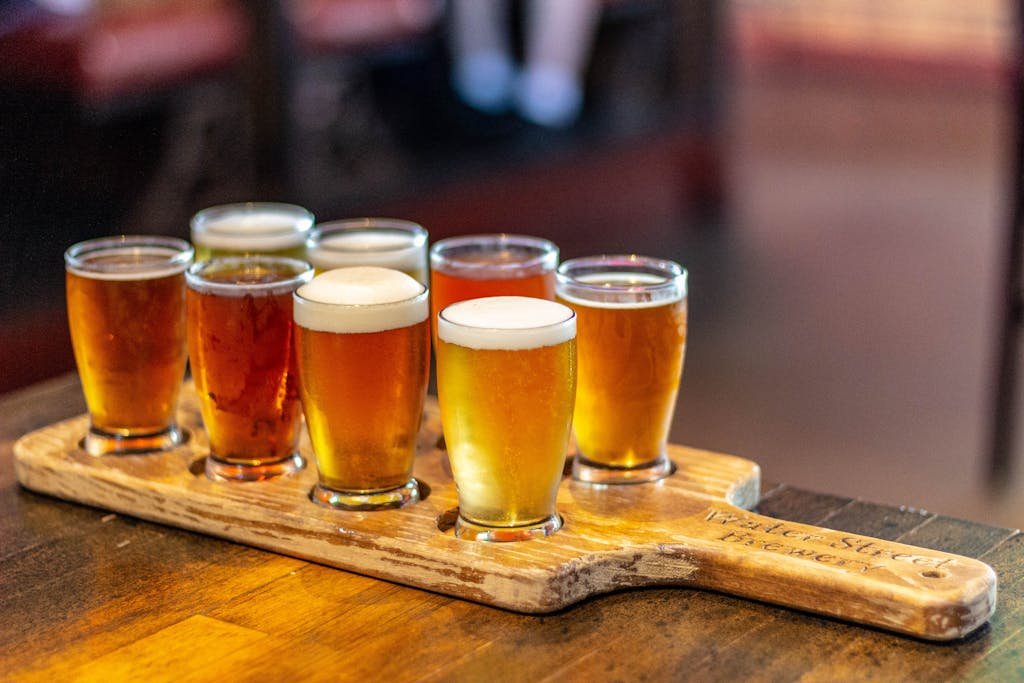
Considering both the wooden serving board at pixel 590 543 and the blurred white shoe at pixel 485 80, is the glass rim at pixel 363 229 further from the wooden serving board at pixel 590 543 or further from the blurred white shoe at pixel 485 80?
the blurred white shoe at pixel 485 80

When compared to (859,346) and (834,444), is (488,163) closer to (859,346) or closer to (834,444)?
(859,346)

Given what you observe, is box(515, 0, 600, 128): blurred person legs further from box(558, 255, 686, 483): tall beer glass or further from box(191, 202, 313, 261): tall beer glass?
box(558, 255, 686, 483): tall beer glass

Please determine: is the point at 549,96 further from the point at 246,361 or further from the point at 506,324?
the point at 506,324

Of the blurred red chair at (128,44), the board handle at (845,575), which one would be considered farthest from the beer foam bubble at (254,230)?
the blurred red chair at (128,44)

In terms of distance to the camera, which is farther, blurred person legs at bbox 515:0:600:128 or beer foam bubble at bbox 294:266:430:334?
blurred person legs at bbox 515:0:600:128

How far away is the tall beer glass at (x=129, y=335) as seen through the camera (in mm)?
1287

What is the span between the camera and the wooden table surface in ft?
3.12

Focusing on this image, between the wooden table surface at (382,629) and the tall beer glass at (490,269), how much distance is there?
0.33m

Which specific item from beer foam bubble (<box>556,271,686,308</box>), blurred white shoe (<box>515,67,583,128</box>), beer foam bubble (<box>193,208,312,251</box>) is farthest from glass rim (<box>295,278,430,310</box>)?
blurred white shoe (<box>515,67,583,128</box>)

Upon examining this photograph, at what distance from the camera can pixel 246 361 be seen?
1222 millimetres

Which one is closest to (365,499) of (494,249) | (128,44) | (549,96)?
(494,249)

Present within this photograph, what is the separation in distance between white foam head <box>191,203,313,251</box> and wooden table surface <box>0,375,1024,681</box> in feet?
1.13

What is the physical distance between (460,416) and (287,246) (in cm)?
41

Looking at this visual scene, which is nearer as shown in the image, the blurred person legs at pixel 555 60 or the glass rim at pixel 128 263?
the glass rim at pixel 128 263
